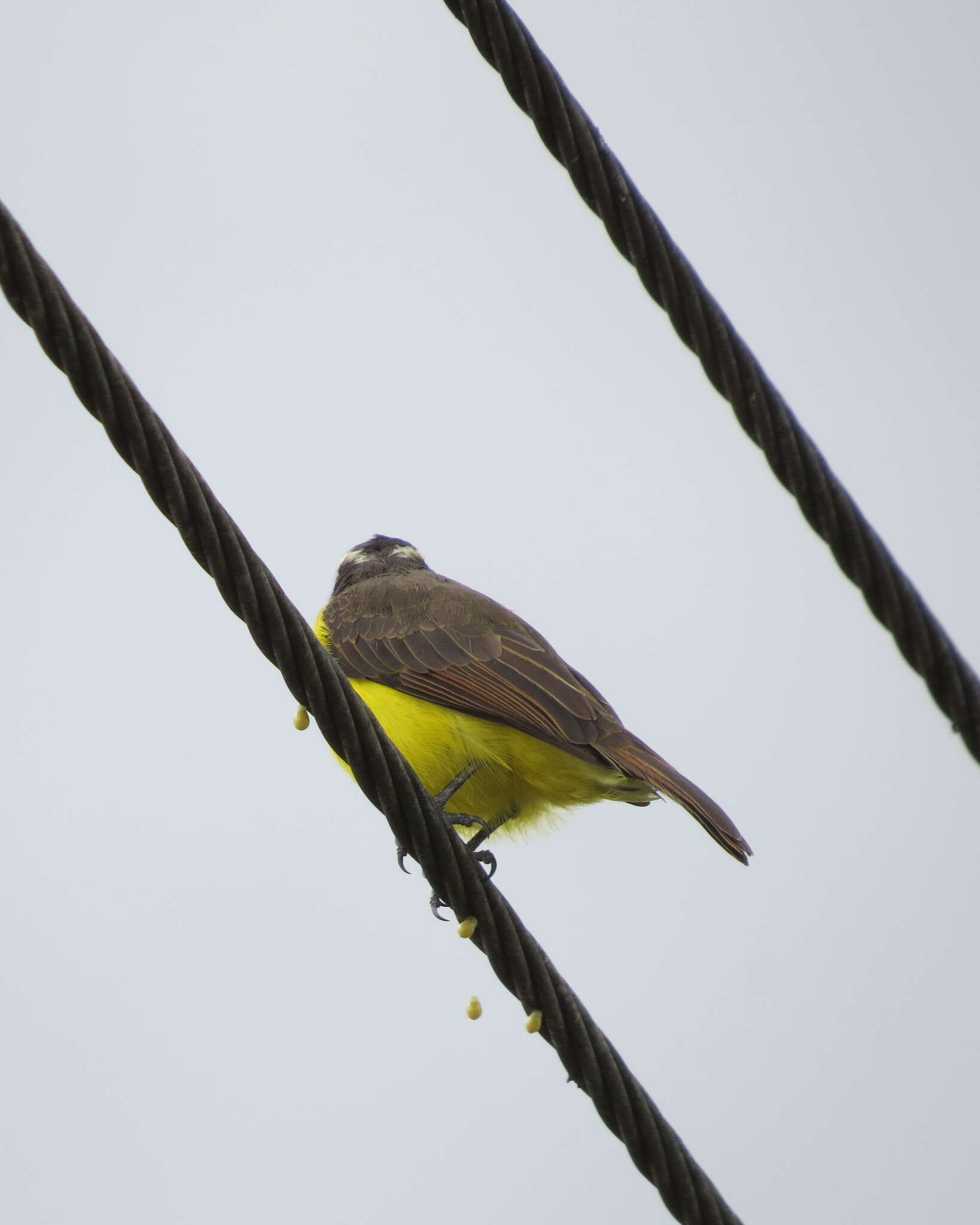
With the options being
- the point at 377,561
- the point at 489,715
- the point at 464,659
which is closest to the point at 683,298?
the point at 489,715

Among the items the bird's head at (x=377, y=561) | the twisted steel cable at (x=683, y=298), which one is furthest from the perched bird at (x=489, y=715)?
the twisted steel cable at (x=683, y=298)

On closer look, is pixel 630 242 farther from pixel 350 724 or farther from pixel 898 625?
pixel 350 724

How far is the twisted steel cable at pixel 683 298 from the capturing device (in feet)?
9.94

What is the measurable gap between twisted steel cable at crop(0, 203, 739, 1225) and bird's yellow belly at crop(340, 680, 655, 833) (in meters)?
1.88

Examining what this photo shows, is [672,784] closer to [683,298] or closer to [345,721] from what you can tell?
[345,721]

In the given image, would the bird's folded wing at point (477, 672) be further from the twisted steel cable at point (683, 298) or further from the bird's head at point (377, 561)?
the twisted steel cable at point (683, 298)

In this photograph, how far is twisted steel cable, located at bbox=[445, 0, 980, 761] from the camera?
9.94 ft

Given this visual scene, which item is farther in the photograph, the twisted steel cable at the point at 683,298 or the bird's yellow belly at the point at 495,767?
the bird's yellow belly at the point at 495,767

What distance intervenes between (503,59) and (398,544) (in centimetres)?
577

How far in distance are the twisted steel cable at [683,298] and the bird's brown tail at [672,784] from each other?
1.72 m

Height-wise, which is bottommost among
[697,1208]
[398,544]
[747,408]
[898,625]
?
[697,1208]

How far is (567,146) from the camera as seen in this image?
3.06m

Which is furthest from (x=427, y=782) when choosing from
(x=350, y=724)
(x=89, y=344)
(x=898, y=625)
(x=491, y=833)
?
(x=89, y=344)

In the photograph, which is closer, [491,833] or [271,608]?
[271,608]
